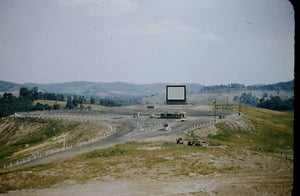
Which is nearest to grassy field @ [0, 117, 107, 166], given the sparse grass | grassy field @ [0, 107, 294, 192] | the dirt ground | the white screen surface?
grassy field @ [0, 107, 294, 192]

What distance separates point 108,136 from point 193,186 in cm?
3033

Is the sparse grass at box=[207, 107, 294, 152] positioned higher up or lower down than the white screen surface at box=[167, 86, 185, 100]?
lower down

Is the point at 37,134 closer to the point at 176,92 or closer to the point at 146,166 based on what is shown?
the point at 176,92

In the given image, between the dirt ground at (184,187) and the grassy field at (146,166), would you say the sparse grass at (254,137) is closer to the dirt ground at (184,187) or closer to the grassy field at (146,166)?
the grassy field at (146,166)

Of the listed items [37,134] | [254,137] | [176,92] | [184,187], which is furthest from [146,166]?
[176,92]

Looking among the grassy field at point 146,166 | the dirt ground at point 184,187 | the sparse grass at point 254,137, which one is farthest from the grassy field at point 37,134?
the dirt ground at point 184,187

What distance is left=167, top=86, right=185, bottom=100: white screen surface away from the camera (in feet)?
348

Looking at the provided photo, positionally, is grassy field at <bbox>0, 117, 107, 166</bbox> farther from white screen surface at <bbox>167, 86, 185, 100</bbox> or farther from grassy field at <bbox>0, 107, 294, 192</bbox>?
white screen surface at <bbox>167, 86, 185, 100</bbox>

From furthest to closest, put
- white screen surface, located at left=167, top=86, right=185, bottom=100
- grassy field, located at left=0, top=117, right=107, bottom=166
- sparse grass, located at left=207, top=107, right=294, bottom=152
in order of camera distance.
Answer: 1. white screen surface, located at left=167, top=86, right=185, bottom=100
2. sparse grass, located at left=207, top=107, right=294, bottom=152
3. grassy field, located at left=0, top=117, right=107, bottom=166

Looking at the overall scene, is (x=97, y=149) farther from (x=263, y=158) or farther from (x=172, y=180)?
(x=263, y=158)
